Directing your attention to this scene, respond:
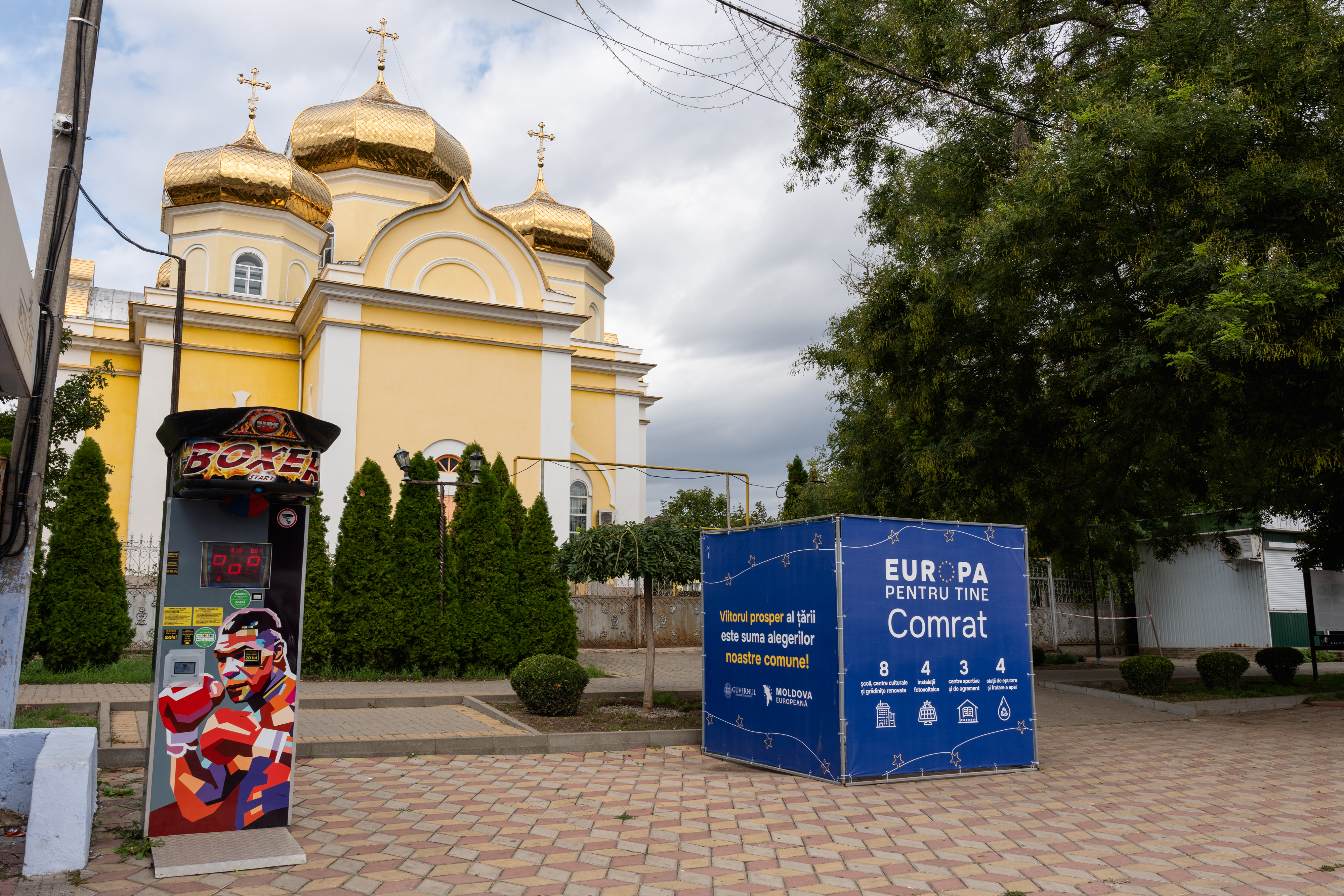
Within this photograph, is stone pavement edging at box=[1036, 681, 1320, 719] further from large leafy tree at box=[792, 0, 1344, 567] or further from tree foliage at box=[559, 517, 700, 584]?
tree foliage at box=[559, 517, 700, 584]

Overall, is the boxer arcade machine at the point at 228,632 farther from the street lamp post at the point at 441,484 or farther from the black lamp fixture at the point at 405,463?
the black lamp fixture at the point at 405,463

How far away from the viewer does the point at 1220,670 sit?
14.0 meters

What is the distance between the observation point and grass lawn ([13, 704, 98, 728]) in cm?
841

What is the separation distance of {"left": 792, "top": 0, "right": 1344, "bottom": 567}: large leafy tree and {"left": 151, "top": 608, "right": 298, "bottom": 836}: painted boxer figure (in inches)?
341

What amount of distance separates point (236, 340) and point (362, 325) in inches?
194

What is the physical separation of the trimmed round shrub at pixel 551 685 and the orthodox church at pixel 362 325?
11.0 meters

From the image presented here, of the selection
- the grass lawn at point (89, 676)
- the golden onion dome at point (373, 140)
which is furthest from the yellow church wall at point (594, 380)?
the grass lawn at point (89, 676)

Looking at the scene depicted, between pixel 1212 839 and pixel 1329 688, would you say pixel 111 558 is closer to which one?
pixel 1212 839

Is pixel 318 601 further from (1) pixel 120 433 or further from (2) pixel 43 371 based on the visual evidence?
(1) pixel 120 433

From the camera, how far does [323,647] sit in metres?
14.2

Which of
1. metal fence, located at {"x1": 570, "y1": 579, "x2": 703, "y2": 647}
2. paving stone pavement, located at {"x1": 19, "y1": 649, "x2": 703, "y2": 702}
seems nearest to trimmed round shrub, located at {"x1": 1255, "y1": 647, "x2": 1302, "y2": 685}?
paving stone pavement, located at {"x1": 19, "y1": 649, "x2": 703, "y2": 702}

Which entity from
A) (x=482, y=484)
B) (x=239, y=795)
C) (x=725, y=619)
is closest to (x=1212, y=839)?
(x=725, y=619)

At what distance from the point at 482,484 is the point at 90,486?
18.8 ft

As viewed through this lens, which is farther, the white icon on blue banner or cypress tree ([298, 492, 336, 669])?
cypress tree ([298, 492, 336, 669])
